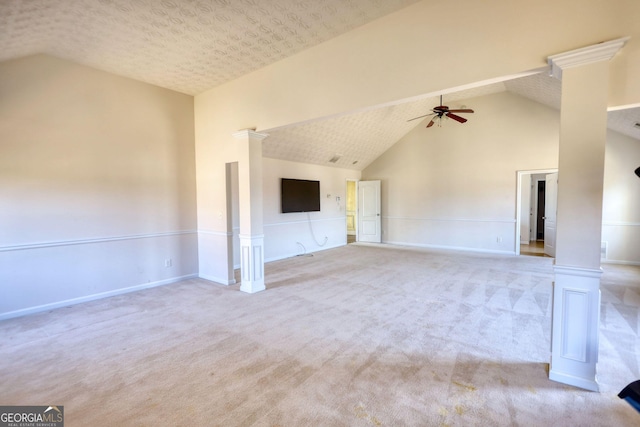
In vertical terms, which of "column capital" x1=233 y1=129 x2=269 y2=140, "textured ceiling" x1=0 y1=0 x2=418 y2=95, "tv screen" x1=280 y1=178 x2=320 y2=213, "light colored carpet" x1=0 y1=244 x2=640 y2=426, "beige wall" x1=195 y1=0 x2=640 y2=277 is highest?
"textured ceiling" x1=0 y1=0 x2=418 y2=95

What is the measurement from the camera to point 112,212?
4148 mm

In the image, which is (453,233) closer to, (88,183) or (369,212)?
(369,212)

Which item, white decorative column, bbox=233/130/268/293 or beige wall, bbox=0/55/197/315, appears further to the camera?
white decorative column, bbox=233/130/268/293

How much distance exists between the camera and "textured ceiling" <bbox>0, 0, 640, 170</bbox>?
104 inches

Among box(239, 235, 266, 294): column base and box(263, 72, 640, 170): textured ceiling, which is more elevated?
box(263, 72, 640, 170): textured ceiling

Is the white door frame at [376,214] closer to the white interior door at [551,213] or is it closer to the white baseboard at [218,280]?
the white interior door at [551,213]

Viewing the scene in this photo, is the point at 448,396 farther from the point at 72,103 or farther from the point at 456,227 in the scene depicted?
the point at 456,227

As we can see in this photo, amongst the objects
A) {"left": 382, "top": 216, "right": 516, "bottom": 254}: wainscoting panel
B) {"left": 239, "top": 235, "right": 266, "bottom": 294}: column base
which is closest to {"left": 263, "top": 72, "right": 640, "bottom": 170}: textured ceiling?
{"left": 239, "top": 235, "right": 266, "bottom": 294}: column base

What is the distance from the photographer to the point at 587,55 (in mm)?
2004

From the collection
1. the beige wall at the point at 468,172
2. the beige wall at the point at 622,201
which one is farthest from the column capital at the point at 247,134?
the beige wall at the point at 622,201

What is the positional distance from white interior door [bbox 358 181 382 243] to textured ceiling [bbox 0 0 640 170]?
4.96m

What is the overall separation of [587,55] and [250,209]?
3.89 meters

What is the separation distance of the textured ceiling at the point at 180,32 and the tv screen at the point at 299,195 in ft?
9.40

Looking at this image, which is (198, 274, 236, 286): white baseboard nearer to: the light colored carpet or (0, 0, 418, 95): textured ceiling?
the light colored carpet
